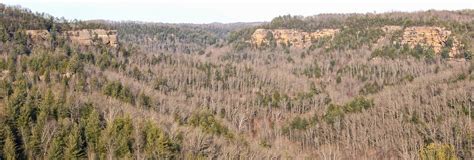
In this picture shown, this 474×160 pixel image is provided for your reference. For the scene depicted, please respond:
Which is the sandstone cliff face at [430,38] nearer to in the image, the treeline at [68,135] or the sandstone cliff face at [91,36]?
the sandstone cliff face at [91,36]

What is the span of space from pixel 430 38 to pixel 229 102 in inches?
3257

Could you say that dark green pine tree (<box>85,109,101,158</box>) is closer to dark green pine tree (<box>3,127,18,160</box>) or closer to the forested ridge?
the forested ridge

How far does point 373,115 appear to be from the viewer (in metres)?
106

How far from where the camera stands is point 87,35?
15388 centimetres

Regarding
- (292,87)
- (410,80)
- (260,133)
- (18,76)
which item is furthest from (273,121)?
(18,76)

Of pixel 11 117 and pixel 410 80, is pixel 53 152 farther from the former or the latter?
pixel 410 80

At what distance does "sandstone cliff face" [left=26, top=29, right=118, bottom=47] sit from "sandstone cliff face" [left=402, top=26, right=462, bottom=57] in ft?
329

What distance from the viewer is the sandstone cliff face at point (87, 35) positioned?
138000 mm

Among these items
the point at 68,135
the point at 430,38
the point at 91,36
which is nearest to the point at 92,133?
the point at 68,135

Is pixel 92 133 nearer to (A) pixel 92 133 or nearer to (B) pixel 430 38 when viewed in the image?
(A) pixel 92 133

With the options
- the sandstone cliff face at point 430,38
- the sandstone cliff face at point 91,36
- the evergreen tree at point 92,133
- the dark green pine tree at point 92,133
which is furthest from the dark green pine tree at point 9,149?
the sandstone cliff face at point 430,38

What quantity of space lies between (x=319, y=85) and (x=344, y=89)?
28.1 ft

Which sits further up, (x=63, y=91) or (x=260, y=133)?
(x=63, y=91)

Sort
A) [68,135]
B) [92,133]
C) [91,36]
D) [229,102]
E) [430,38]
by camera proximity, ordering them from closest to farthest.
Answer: [68,135]
[92,133]
[229,102]
[91,36]
[430,38]
